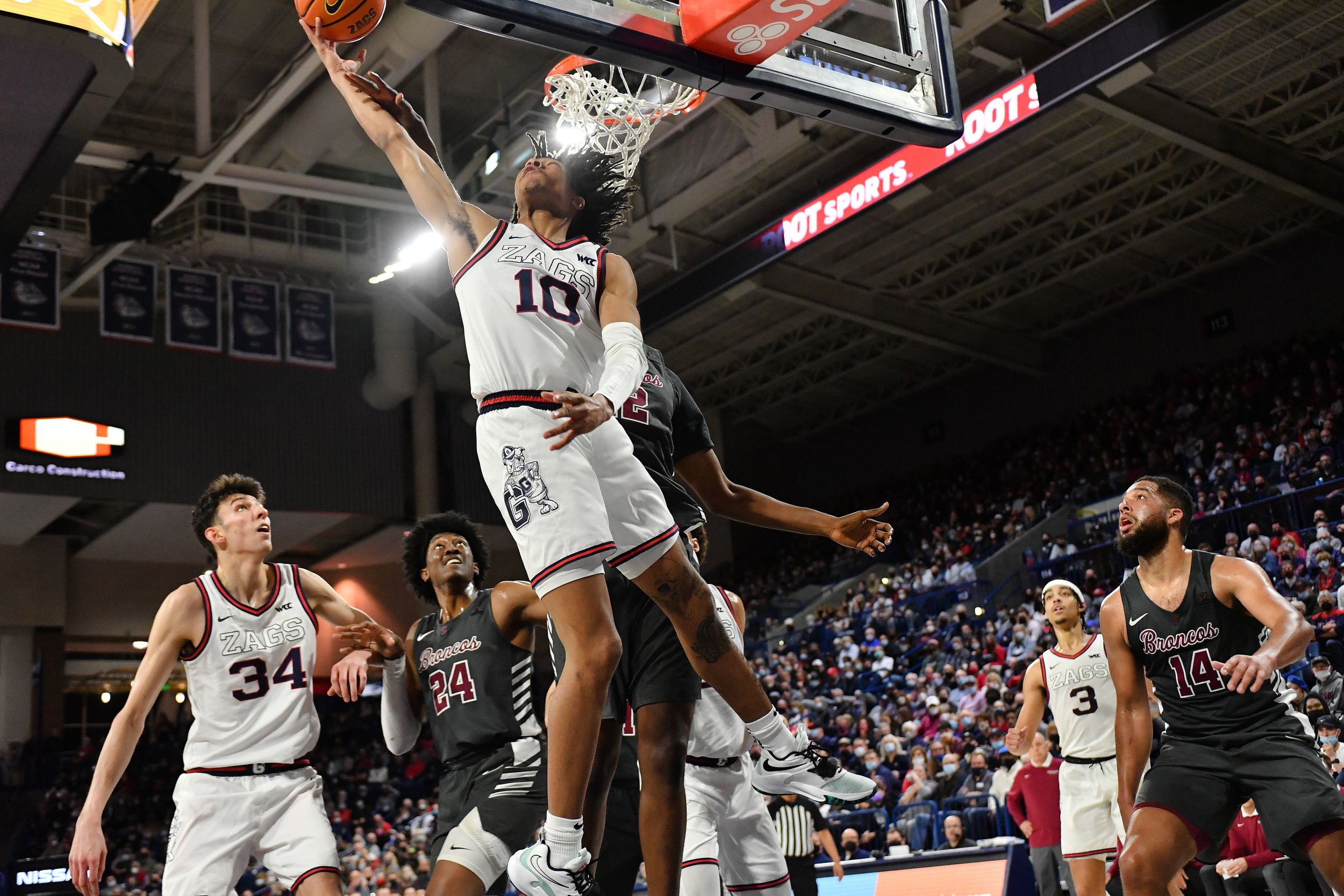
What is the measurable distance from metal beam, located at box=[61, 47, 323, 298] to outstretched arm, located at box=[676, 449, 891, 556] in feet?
39.6

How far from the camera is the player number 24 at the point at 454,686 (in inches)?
198

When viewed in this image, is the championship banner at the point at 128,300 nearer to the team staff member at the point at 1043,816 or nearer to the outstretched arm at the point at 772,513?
the team staff member at the point at 1043,816

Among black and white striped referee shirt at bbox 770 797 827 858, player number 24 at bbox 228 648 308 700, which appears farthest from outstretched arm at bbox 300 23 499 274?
black and white striped referee shirt at bbox 770 797 827 858

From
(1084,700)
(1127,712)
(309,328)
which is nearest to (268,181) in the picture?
(309,328)

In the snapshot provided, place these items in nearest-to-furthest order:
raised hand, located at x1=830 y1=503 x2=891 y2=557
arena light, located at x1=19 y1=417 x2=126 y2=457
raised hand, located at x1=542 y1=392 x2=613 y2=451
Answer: raised hand, located at x1=542 y1=392 x2=613 y2=451 → raised hand, located at x1=830 y1=503 x2=891 y2=557 → arena light, located at x1=19 y1=417 x2=126 y2=457

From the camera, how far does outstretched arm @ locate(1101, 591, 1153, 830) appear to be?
5.01m

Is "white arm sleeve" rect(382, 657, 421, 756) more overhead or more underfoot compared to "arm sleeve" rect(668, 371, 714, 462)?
more underfoot

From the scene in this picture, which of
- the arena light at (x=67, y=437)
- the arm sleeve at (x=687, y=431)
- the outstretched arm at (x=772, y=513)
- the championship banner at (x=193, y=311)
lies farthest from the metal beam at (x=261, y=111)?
the outstretched arm at (x=772, y=513)

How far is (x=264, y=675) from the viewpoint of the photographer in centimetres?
482

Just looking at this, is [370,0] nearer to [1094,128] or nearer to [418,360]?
[1094,128]

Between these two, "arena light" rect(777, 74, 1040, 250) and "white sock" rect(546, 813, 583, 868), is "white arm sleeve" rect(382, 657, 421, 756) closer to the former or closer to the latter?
"white sock" rect(546, 813, 583, 868)

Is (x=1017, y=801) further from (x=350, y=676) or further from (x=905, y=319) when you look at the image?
(x=905, y=319)

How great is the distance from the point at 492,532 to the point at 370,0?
2306cm

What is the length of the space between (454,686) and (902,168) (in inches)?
445
